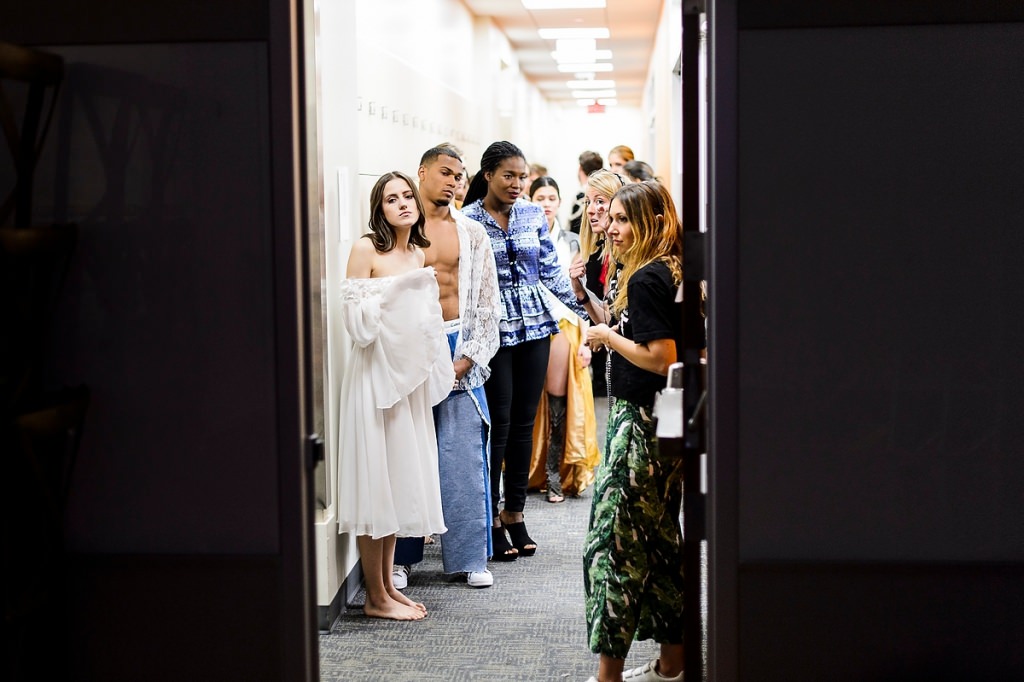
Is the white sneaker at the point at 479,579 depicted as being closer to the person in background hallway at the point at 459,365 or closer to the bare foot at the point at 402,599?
the person in background hallway at the point at 459,365

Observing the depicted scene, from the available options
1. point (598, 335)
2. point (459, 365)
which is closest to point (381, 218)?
point (459, 365)

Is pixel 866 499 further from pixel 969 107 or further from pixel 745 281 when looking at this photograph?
pixel 969 107

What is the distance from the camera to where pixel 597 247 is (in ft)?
16.3

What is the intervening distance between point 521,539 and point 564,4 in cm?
613

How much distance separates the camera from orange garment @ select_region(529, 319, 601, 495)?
18.2 feet

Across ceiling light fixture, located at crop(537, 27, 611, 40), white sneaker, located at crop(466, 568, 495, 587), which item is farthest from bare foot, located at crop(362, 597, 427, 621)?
ceiling light fixture, located at crop(537, 27, 611, 40)

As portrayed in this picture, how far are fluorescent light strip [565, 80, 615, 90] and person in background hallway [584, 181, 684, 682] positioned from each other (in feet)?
48.4

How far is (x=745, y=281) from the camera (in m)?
2.05

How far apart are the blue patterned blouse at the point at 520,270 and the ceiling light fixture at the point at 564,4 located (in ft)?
17.2

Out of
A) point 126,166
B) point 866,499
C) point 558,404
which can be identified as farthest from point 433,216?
point 866,499

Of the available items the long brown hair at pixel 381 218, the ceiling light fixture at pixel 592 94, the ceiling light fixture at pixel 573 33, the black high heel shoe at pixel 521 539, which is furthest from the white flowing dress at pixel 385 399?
the ceiling light fixture at pixel 592 94

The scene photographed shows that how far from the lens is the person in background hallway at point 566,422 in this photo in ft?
A: 18.2

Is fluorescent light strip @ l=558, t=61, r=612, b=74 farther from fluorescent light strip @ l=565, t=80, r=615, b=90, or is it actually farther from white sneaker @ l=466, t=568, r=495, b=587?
white sneaker @ l=466, t=568, r=495, b=587

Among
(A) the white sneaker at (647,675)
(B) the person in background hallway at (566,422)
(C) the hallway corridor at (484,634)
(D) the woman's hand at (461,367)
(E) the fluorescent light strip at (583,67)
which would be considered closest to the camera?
(A) the white sneaker at (647,675)
